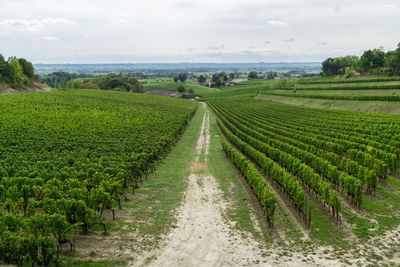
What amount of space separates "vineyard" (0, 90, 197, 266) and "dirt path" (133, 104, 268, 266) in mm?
5262

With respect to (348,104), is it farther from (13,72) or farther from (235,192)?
(13,72)

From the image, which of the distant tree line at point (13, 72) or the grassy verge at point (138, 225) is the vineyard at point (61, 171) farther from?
the distant tree line at point (13, 72)

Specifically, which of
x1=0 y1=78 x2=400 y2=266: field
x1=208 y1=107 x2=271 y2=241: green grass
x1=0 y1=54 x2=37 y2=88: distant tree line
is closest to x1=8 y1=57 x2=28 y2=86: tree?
x1=0 y1=54 x2=37 y2=88: distant tree line

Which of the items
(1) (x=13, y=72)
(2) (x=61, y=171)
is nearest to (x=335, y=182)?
(2) (x=61, y=171)

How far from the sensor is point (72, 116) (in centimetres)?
7300

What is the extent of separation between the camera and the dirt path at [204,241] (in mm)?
18562

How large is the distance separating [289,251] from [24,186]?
19932mm

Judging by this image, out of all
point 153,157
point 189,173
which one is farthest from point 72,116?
point 189,173

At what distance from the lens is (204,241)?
69.2 feet

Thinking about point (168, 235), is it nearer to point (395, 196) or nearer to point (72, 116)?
point (395, 196)

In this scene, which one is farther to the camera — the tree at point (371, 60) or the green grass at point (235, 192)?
the tree at point (371, 60)

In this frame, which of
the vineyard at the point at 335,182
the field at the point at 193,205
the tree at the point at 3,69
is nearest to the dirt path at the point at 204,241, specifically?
the field at the point at 193,205

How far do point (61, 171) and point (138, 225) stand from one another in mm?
9447

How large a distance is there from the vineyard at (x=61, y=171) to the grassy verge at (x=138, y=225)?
1.02 m
